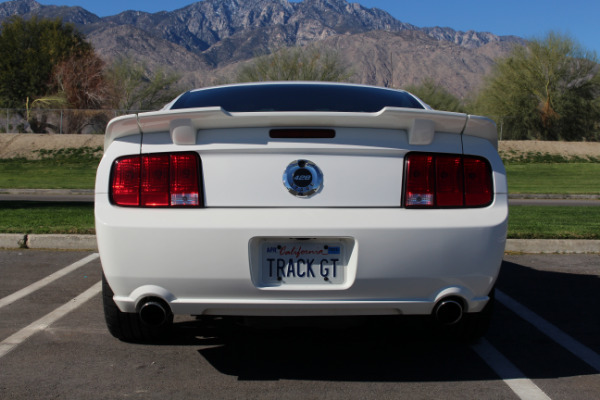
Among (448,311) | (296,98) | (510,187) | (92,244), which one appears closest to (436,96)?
(510,187)

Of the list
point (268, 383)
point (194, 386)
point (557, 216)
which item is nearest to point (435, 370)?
point (268, 383)

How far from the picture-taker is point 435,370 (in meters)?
3.59

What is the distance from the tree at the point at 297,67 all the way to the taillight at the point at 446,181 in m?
40.0

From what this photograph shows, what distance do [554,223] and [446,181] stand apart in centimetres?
689

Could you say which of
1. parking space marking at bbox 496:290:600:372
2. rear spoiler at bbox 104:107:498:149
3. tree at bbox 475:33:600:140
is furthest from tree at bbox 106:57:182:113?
rear spoiler at bbox 104:107:498:149

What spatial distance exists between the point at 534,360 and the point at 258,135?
2051 millimetres

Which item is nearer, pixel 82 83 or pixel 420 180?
pixel 420 180

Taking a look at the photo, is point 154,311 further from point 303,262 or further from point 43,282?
point 43,282

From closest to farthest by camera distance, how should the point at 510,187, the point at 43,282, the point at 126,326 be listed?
the point at 126,326
the point at 43,282
the point at 510,187

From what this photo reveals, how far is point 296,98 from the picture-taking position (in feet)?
14.1

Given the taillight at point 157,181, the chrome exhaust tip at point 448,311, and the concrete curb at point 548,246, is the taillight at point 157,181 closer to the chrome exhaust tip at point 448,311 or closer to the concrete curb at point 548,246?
the chrome exhaust tip at point 448,311

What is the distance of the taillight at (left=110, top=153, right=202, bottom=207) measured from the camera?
323cm

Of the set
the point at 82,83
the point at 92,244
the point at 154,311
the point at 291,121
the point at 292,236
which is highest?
the point at 82,83

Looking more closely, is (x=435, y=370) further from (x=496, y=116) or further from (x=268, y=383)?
(x=496, y=116)
